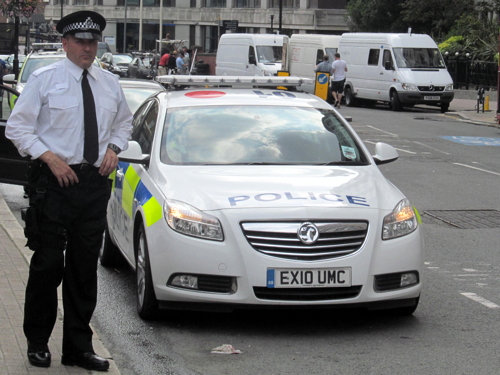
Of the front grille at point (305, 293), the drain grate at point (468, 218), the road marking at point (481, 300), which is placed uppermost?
the front grille at point (305, 293)

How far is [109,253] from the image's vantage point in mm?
8102

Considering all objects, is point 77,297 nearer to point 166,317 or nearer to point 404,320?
point 166,317

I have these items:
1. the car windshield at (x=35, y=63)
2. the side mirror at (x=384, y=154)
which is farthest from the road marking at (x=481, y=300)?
the car windshield at (x=35, y=63)

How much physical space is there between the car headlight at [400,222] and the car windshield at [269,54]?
31.4m

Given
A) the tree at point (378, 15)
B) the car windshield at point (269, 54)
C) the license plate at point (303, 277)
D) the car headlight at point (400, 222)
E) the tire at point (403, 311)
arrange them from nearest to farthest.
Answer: the license plate at point (303, 277) → the car headlight at point (400, 222) → the tire at point (403, 311) → the car windshield at point (269, 54) → the tree at point (378, 15)

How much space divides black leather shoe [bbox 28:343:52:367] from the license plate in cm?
148

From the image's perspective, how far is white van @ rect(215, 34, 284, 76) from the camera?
36.9m

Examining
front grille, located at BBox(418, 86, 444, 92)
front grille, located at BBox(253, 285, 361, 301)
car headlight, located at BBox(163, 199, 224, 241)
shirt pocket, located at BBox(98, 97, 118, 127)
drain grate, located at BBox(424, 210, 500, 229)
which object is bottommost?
front grille, located at BBox(418, 86, 444, 92)

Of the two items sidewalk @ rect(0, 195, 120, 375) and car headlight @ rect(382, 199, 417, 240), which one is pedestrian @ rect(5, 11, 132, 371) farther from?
car headlight @ rect(382, 199, 417, 240)

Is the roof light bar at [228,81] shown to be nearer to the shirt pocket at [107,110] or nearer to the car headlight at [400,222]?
the car headlight at [400,222]

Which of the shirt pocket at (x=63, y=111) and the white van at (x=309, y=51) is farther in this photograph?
the white van at (x=309, y=51)

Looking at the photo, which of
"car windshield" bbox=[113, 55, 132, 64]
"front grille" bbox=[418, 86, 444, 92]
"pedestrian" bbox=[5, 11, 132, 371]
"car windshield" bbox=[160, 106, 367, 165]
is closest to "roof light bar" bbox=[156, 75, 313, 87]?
"car windshield" bbox=[160, 106, 367, 165]

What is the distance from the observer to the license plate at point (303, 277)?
224 inches

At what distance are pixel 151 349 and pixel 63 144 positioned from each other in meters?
1.54
